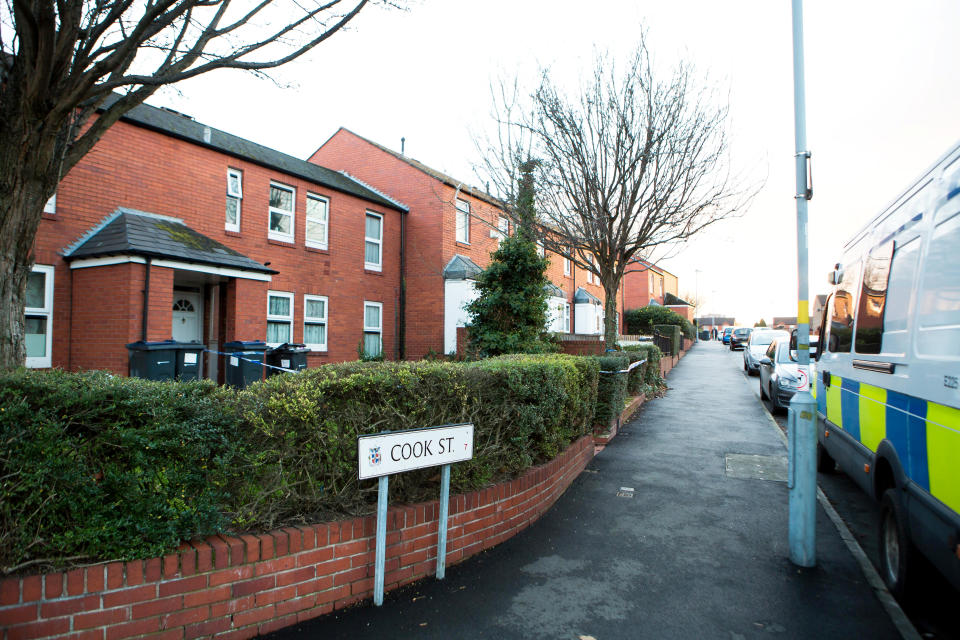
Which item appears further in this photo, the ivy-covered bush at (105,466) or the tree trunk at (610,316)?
the tree trunk at (610,316)

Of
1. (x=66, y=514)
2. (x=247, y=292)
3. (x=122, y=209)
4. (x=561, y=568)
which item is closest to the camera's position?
(x=66, y=514)

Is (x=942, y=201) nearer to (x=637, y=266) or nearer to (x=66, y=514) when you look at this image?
(x=66, y=514)

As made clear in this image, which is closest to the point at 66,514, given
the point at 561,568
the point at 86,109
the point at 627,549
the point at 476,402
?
the point at 476,402

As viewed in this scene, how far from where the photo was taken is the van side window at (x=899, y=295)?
343 cm

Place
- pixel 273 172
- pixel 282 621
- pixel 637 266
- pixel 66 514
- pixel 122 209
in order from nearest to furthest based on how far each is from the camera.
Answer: pixel 66 514
pixel 282 621
pixel 122 209
pixel 273 172
pixel 637 266

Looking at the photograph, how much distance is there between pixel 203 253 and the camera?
10.5 m

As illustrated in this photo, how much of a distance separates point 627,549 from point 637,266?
1634 inches

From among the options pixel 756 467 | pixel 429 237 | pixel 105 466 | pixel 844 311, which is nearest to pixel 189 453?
pixel 105 466

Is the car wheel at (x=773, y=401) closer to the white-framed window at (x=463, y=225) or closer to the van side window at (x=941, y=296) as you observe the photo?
the van side window at (x=941, y=296)

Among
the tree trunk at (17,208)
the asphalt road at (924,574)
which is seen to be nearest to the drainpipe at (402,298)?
the asphalt road at (924,574)

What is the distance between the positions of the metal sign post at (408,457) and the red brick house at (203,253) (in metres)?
7.98

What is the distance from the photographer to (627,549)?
170 inches

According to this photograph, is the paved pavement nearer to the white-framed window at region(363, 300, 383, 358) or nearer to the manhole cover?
the manhole cover

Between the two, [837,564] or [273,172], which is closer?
[837,564]
